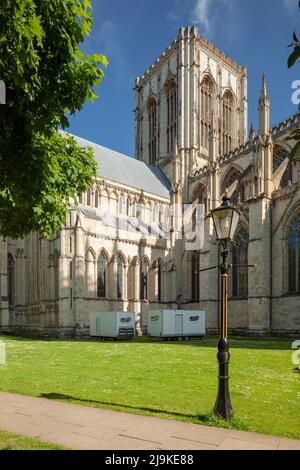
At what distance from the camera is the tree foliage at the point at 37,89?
6.52 m

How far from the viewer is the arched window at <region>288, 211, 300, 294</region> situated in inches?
1222

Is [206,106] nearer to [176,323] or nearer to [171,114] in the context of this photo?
[171,114]

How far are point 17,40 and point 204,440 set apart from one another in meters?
6.87

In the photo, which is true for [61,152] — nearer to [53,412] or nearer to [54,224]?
[54,224]

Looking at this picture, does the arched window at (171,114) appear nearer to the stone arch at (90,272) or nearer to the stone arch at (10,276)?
the stone arch at (90,272)

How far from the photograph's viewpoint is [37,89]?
26.1 feet

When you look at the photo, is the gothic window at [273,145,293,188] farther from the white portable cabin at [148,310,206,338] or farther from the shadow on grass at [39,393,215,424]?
the shadow on grass at [39,393,215,424]

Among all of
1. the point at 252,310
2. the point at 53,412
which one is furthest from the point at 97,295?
the point at 53,412

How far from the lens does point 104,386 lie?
10883 millimetres

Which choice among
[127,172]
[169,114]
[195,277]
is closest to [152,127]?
[169,114]

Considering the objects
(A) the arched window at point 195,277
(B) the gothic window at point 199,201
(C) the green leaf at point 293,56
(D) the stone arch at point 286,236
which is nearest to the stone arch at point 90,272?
(A) the arched window at point 195,277

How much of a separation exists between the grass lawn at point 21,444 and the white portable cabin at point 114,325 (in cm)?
2356

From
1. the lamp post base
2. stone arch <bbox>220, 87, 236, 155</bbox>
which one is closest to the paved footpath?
the lamp post base

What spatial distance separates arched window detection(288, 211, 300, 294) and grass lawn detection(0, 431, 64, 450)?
91.0 ft
